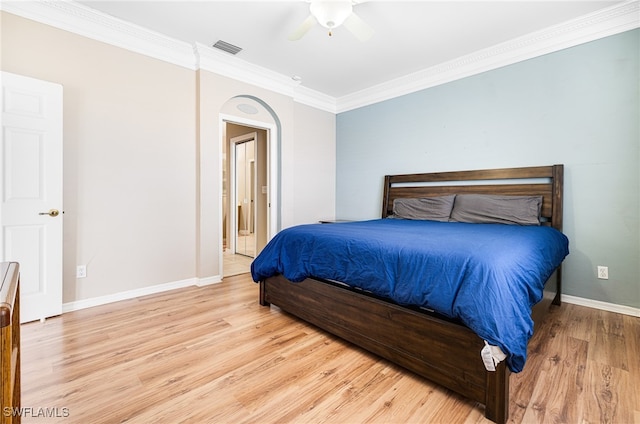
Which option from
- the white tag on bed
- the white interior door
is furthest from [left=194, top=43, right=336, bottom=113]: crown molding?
the white tag on bed

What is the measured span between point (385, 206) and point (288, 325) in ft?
8.27

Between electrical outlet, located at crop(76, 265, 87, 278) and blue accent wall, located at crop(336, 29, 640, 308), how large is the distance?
13.3ft

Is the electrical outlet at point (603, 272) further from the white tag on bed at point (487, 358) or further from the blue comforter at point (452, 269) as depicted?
the white tag on bed at point (487, 358)

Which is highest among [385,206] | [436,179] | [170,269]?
[436,179]

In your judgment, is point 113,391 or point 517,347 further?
point 113,391

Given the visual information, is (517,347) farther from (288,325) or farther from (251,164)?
(251,164)

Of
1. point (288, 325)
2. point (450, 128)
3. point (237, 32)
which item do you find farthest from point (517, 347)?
point (237, 32)

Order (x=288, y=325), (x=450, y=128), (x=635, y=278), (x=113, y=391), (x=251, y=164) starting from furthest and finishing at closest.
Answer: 1. (x=251, y=164)
2. (x=450, y=128)
3. (x=635, y=278)
4. (x=288, y=325)
5. (x=113, y=391)

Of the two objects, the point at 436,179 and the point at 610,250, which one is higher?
the point at 436,179

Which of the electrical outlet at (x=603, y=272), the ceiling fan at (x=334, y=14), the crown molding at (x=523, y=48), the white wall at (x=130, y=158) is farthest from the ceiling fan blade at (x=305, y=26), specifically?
the electrical outlet at (x=603, y=272)

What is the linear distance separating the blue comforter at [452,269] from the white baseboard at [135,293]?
1534 millimetres

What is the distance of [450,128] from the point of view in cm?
383

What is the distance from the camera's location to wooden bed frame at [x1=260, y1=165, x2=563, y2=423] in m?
1.46

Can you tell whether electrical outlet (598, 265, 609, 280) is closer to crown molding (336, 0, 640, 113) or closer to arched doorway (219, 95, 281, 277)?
crown molding (336, 0, 640, 113)
